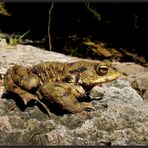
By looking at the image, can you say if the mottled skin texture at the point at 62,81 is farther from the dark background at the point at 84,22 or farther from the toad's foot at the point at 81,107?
the dark background at the point at 84,22

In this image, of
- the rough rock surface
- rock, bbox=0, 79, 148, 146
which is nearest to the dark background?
the rough rock surface

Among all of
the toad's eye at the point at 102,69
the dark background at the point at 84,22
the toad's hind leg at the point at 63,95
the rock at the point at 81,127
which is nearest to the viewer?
the rock at the point at 81,127

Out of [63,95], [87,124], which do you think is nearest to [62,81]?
[63,95]

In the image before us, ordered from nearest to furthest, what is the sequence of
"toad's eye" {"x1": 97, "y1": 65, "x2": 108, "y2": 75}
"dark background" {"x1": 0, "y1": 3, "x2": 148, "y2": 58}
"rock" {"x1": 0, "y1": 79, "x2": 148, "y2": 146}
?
1. "rock" {"x1": 0, "y1": 79, "x2": 148, "y2": 146}
2. "toad's eye" {"x1": 97, "y1": 65, "x2": 108, "y2": 75}
3. "dark background" {"x1": 0, "y1": 3, "x2": 148, "y2": 58}

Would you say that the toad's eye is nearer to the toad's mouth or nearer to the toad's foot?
the toad's mouth

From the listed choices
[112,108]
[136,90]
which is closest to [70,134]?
[112,108]

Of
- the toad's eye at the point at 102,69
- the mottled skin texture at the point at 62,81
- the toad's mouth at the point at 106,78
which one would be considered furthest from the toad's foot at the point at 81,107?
the toad's eye at the point at 102,69

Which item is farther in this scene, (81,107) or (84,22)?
(84,22)

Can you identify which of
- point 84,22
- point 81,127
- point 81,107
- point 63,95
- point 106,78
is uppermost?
point 106,78

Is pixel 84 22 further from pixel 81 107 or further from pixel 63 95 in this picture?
pixel 63 95
